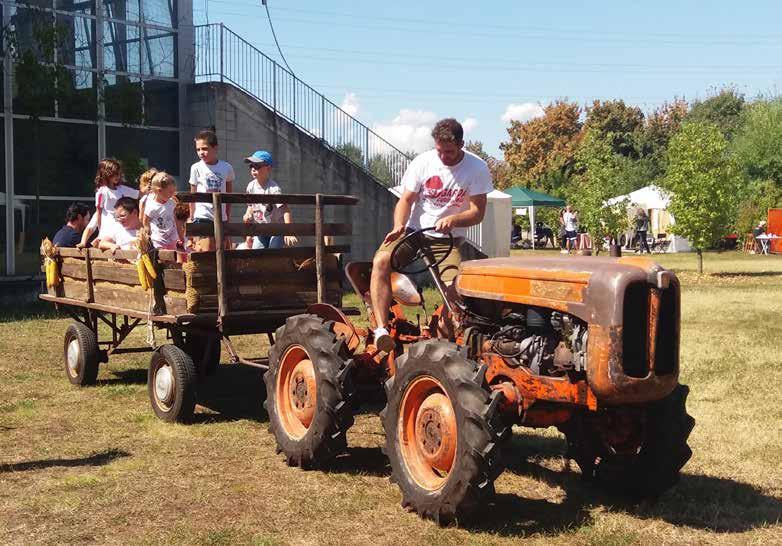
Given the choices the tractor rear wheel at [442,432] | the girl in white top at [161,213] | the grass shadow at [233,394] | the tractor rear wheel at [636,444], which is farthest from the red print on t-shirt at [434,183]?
the girl in white top at [161,213]

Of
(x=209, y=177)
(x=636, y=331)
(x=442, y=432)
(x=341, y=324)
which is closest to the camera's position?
(x=636, y=331)

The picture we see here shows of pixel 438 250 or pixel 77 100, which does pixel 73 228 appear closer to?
pixel 77 100

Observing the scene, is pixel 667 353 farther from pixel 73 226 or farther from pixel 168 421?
pixel 73 226

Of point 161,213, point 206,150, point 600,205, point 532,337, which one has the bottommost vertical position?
point 532,337

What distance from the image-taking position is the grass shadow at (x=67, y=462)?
6.66 m

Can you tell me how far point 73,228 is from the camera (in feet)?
41.2

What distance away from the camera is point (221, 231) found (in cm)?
768

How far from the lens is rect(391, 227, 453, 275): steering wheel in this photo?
6.39 m

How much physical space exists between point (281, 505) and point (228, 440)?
171 cm

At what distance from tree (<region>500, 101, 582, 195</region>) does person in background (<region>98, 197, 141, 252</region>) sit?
54.1 m

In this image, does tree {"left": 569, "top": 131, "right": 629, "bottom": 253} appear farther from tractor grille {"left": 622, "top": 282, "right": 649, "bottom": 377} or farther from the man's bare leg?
tractor grille {"left": 622, "top": 282, "right": 649, "bottom": 377}

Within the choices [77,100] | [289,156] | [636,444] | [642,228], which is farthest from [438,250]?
[642,228]

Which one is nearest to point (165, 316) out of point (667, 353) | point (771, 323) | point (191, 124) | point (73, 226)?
point (667, 353)

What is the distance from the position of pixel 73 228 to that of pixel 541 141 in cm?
5434
